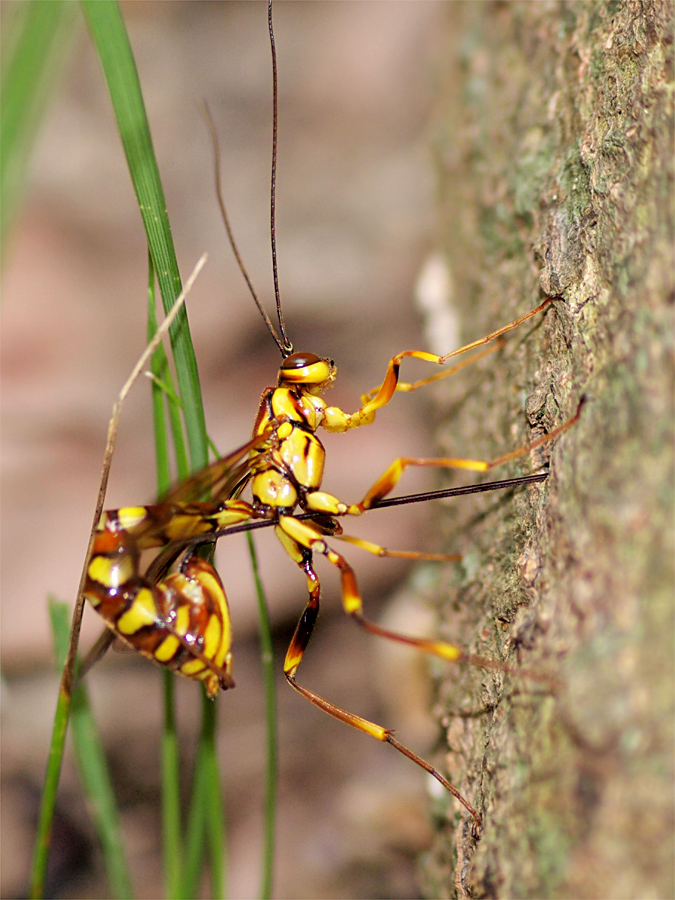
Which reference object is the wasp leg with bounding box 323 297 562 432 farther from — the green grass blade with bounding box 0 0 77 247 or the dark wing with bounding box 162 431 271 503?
the green grass blade with bounding box 0 0 77 247

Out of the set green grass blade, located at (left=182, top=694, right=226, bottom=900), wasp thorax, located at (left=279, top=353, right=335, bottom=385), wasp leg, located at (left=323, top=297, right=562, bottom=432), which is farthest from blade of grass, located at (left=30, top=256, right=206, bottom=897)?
wasp leg, located at (left=323, top=297, right=562, bottom=432)

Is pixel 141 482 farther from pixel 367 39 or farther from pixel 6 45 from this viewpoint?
pixel 367 39

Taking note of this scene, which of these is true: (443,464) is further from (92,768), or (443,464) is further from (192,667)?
(92,768)

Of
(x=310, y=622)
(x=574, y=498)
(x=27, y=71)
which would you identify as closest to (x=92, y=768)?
(x=310, y=622)

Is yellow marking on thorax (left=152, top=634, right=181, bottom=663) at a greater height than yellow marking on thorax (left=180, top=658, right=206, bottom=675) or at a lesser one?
greater

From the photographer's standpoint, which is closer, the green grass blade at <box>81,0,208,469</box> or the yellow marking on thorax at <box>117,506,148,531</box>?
the green grass blade at <box>81,0,208,469</box>

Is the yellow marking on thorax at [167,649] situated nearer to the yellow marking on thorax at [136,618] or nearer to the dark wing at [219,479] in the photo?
the yellow marking on thorax at [136,618]

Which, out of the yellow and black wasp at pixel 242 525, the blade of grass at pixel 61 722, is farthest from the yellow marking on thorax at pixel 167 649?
the blade of grass at pixel 61 722
